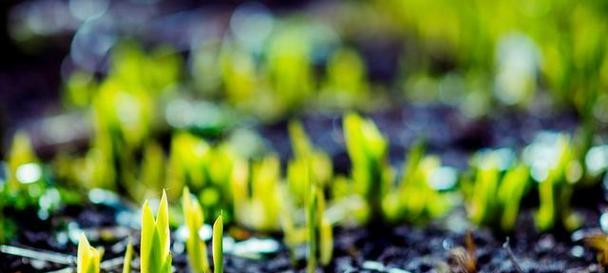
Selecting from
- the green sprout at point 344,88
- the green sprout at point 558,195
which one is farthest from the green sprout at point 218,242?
the green sprout at point 344,88

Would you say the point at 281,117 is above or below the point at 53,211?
above

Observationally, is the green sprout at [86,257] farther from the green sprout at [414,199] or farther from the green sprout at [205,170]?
the green sprout at [414,199]

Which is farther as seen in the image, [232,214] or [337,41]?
[337,41]

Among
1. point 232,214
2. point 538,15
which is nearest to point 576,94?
point 538,15

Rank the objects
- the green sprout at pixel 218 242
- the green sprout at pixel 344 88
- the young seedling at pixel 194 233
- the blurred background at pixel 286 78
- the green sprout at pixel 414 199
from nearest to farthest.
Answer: the green sprout at pixel 218 242, the young seedling at pixel 194 233, the green sprout at pixel 414 199, the blurred background at pixel 286 78, the green sprout at pixel 344 88

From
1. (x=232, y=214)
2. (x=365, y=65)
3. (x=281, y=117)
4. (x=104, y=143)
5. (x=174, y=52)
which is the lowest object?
(x=232, y=214)

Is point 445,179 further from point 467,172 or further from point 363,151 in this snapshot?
point 363,151
